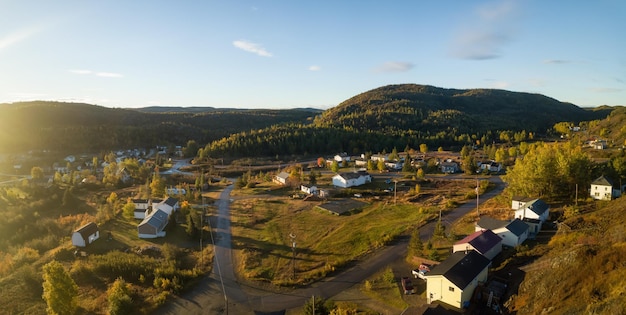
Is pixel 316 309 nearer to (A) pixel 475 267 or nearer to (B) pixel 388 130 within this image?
(A) pixel 475 267

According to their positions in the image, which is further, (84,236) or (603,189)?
(603,189)

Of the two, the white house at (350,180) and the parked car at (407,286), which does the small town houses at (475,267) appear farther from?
the white house at (350,180)

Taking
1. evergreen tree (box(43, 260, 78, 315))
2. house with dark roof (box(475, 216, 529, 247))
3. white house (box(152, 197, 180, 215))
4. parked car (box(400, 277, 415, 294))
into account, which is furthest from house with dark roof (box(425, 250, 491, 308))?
white house (box(152, 197, 180, 215))

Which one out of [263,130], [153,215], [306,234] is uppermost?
[263,130]

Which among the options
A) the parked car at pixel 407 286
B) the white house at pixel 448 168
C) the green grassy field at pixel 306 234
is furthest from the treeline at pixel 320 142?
the parked car at pixel 407 286

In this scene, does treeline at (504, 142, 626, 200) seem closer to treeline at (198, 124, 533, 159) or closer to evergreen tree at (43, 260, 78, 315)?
evergreen tree at (43, 260, 78, 315)

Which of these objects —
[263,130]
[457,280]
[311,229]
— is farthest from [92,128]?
[457,280]

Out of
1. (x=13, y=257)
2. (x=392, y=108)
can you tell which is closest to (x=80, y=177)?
(x=13, y=257)
